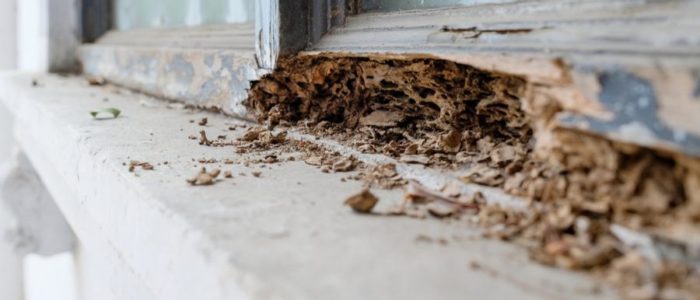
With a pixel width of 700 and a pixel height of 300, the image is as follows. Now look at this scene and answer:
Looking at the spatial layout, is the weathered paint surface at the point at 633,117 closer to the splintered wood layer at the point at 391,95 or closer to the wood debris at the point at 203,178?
the splintered wood layer at the point at 391,95

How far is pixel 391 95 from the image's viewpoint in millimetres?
877

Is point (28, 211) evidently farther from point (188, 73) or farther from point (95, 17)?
point (188, 73)

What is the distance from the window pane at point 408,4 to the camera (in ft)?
2.52

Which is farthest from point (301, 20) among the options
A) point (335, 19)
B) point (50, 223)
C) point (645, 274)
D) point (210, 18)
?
point (50, 223)

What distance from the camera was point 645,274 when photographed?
0.39 metres

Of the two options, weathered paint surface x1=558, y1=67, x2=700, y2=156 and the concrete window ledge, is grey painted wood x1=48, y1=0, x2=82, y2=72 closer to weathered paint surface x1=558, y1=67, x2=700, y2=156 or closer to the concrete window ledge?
the concrete window ledge

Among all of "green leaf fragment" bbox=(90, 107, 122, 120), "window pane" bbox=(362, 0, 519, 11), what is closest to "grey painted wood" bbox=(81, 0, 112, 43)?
"green leaf fragment" bbox=(90, 107, 122, 120)

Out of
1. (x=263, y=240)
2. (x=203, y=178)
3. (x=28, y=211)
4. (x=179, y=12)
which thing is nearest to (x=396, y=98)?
(x=203, y=178)

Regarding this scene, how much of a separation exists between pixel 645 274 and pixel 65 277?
2.52 meters

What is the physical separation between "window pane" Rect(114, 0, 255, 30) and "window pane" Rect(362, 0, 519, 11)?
0.47 m

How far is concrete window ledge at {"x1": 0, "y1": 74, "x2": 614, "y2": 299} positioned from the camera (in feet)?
1.32

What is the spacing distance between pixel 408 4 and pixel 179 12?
1.15 metres

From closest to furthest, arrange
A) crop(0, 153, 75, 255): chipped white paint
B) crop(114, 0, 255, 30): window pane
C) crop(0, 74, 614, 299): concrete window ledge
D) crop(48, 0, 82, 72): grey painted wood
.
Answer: crop(0, 74, 614, 299): concrete window ledge, crop(114, 0, 255, 30): window pane, crop(0, 153, 75, 255): chipped white paint, crop(48, 0, 82, 72): grey painted wood

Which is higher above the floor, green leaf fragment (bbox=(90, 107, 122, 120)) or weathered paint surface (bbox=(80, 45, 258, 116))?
weathered paint surface (bbox=(80, 45, 258, 116))
